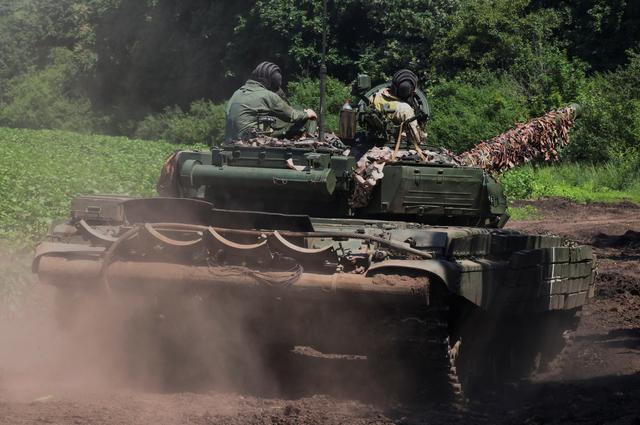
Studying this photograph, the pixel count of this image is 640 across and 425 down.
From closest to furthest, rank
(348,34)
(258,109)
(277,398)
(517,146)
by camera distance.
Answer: (277,398) → (258,109) → (517,146) → (348,34)

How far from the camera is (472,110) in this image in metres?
28.7

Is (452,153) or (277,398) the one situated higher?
(452,153)

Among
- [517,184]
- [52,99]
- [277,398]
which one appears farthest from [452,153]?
[52,99]

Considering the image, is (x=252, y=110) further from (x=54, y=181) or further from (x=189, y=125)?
(x=189, y=125)

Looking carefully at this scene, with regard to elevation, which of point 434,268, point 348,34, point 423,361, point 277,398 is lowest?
point 277,398

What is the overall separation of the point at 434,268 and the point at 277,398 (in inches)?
60.5

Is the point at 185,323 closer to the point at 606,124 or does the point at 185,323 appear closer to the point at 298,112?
the point at 298,112

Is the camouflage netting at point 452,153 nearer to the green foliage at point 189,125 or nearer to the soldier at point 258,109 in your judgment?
the soldier at point 258,109

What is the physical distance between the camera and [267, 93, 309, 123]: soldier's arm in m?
9.70

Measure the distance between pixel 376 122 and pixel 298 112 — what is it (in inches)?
27.9

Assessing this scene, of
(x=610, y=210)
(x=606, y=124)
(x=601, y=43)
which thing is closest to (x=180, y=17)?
(x=601, y=43)

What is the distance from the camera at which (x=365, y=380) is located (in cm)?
829

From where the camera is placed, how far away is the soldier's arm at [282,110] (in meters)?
9.70

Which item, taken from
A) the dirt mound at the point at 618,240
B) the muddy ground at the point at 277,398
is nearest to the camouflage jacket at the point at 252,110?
the muddy ground at the point at 277,398
